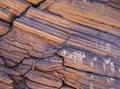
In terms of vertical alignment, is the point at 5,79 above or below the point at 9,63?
below

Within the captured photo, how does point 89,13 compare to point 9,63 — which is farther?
point 9,63

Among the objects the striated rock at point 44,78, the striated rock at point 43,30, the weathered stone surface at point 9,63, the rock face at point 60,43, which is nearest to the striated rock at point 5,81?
the rock face at point 60,43

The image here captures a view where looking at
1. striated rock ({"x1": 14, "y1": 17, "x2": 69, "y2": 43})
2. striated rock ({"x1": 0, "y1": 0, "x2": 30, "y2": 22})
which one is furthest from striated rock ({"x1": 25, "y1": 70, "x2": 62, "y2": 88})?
striated rock ({"x1": 0, "y1": 0, "x2": 30, "y2": 22})

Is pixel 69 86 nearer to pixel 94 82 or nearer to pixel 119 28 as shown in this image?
pixel 94 82

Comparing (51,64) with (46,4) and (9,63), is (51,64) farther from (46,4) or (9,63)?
(46,4)

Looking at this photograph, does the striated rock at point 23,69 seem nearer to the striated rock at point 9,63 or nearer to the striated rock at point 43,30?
the striated rock at point 9,63

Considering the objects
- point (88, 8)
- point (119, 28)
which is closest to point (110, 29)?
point (119, 28)

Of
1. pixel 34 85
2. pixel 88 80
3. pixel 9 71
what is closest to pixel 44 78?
pixel 34 85

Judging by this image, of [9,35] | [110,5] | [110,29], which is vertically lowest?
[9,35]
